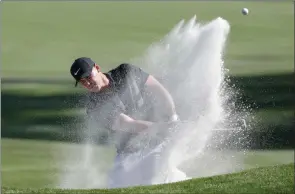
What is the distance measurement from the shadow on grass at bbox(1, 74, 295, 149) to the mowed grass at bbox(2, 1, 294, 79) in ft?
3.41

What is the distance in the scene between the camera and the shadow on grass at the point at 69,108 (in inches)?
394

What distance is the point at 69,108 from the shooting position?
11.6 metres

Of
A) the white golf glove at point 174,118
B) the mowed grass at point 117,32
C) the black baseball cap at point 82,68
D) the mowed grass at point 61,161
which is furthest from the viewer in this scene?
the mowed grass at point 117,32

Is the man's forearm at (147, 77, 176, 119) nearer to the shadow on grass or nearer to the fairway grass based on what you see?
the fairway grass

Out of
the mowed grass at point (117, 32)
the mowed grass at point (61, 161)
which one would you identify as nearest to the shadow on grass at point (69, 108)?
the mowed grass at point (61, 161)

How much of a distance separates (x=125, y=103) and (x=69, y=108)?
416 centimetres

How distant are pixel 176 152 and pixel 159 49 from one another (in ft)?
7.35

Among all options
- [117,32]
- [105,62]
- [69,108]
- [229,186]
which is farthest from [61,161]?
[117,32]

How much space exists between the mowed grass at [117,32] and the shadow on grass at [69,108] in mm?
1040

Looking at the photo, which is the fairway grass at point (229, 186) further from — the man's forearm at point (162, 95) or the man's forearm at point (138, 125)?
the man's forearm at point (162, 95)

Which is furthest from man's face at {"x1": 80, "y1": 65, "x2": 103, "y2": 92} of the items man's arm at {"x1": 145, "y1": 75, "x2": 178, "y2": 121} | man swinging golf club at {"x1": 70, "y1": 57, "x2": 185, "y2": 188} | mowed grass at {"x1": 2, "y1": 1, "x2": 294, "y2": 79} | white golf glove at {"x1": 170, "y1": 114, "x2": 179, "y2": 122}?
mowed grass at {"x1": 2, "y1": 1, "x2": 294, "y2": 79}

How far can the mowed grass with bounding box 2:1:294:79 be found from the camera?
1474 cm

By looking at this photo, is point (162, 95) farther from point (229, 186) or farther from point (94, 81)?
point (229, 186)

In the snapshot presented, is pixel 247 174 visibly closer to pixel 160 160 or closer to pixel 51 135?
pixel 160 160
